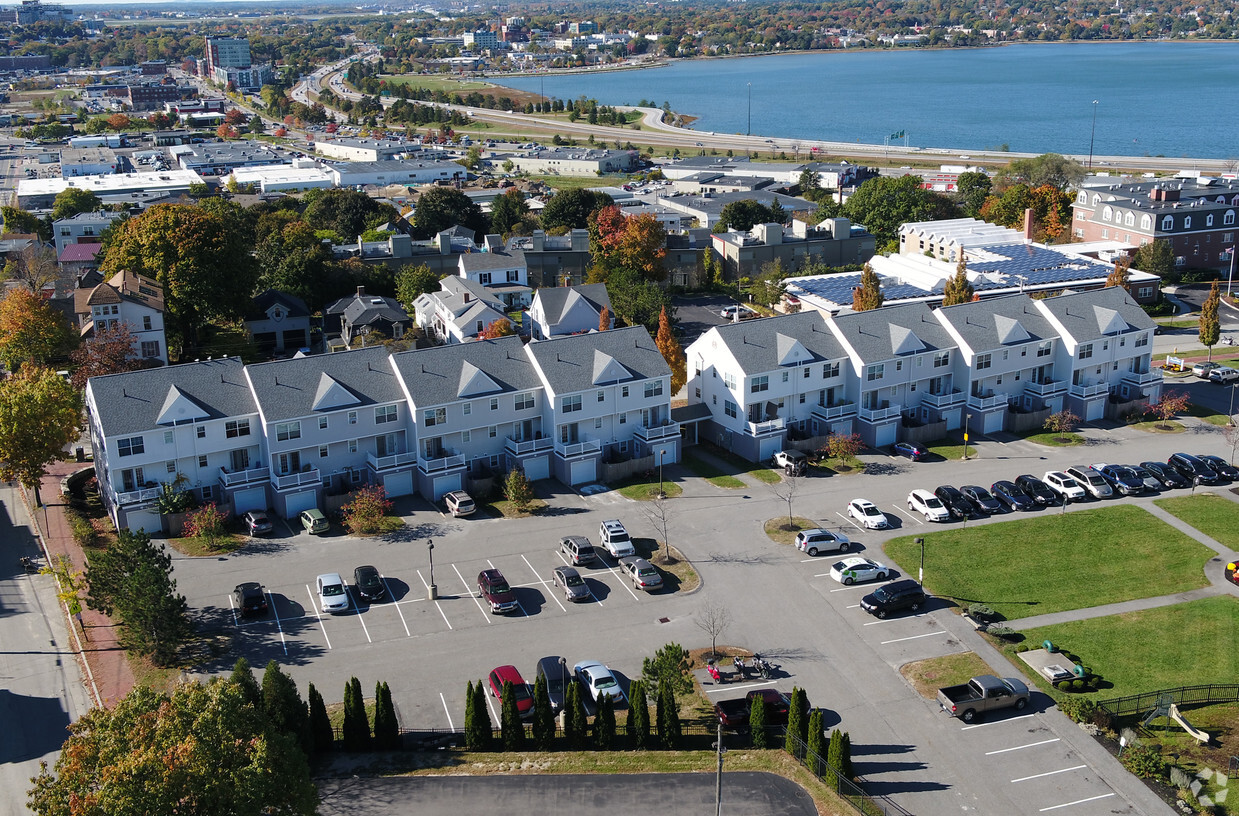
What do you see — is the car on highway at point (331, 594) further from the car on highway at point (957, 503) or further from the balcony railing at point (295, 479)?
the car on highway at point (957, 503)

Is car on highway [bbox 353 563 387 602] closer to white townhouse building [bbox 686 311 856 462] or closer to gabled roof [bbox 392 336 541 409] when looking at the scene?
gabled roof [bbox 392 336 541 409]

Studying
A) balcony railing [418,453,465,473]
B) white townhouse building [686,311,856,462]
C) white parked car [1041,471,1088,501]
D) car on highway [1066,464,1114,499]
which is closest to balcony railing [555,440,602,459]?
balcony railing [418,453,465,473]

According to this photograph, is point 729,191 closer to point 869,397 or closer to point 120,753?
point 869,397

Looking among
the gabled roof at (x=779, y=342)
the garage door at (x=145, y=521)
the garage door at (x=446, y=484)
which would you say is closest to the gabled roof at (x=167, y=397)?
the garage door at (x=145, y=521)

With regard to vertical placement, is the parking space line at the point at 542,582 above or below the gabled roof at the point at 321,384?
below

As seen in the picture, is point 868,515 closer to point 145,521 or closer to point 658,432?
point 658,432

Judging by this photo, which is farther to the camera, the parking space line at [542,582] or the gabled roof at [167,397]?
the gabled roof at [167,397]

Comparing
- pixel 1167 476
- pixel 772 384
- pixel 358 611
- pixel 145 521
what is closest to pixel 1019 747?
pixel 358 611
